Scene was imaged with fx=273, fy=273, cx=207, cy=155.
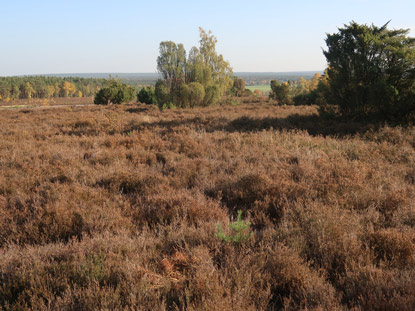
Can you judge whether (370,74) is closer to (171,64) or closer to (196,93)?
(196,93)

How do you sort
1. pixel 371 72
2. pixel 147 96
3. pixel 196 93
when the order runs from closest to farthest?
pixel 371 72 < pixel 196 93 < pixel 147 96

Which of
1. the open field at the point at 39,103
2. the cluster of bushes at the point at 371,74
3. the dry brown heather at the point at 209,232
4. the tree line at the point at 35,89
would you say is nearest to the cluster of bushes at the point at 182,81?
the cluster of bushes at the point at 371,74

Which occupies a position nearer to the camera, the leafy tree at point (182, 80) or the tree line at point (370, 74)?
the tree line at point (370, 74)

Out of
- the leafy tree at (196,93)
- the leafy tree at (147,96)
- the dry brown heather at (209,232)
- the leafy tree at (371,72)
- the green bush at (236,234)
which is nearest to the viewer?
the dry brown heather at (209,232)

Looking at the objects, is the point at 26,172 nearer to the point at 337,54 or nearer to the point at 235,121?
the point at 235,121

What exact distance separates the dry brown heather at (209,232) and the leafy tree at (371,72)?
4.18 meters

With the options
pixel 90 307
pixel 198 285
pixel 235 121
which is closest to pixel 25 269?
pixel 90 307

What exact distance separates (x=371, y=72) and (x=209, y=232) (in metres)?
11.3

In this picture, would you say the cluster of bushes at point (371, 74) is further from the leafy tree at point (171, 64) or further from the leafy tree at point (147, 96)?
the leafy tree at point (147, 96)

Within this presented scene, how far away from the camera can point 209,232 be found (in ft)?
11.6

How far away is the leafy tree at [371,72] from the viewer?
10.6 m

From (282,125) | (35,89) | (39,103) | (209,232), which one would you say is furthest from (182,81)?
(35,89)

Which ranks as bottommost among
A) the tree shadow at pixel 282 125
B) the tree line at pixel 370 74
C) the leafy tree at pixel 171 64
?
the tree shadow at pixel 282 125

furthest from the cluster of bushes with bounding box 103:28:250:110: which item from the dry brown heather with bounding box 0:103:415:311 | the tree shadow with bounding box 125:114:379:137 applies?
the dry brown heather with bounding box 0:103:415:311
